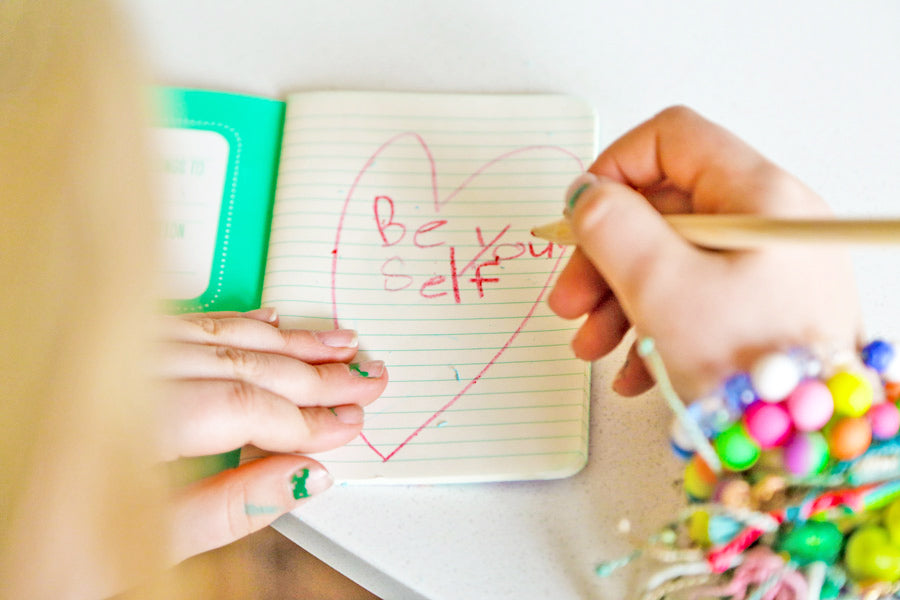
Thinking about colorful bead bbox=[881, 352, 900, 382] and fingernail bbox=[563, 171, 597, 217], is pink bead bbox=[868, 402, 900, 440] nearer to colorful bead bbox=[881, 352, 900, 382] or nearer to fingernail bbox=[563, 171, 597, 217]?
colorful bead bbox=[881, 352, 900, 382]

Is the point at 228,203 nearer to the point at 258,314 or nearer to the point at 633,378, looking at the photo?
the point at 258,314

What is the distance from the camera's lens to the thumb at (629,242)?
1.20ft

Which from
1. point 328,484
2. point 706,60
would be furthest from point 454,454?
point 706,60

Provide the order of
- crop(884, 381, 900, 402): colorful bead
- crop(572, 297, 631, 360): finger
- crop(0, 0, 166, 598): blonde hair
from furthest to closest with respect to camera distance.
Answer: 1. crop(572, 297, 631, 360): finger
2. crop(884, 381, 900, 402): colorful bead
3. crop(0, 0, 166, 598): blonde hair

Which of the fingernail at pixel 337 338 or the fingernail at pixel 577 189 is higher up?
the fingernail at pixel 577 189

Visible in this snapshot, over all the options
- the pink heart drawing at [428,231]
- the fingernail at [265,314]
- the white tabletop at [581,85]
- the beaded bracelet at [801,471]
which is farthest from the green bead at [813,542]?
the fingernail at [265,314]

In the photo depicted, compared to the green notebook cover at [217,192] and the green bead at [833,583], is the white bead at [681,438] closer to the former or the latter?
the green bead at [833,583]

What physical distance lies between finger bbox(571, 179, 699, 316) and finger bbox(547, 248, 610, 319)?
0.27 ft

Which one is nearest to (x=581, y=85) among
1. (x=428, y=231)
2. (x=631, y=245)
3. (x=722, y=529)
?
(x=428, y=231)

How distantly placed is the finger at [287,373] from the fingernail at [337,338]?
0.01 m

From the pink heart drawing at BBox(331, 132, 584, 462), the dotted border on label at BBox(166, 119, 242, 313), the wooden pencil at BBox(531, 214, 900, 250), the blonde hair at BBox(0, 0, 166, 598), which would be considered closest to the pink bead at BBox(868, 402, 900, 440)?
the wooden pencil at BBox(531, 214, 900, 250)

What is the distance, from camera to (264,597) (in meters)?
0.65

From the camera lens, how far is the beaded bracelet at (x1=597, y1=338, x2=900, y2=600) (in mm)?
346

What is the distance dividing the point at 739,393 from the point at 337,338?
0.28 metres
